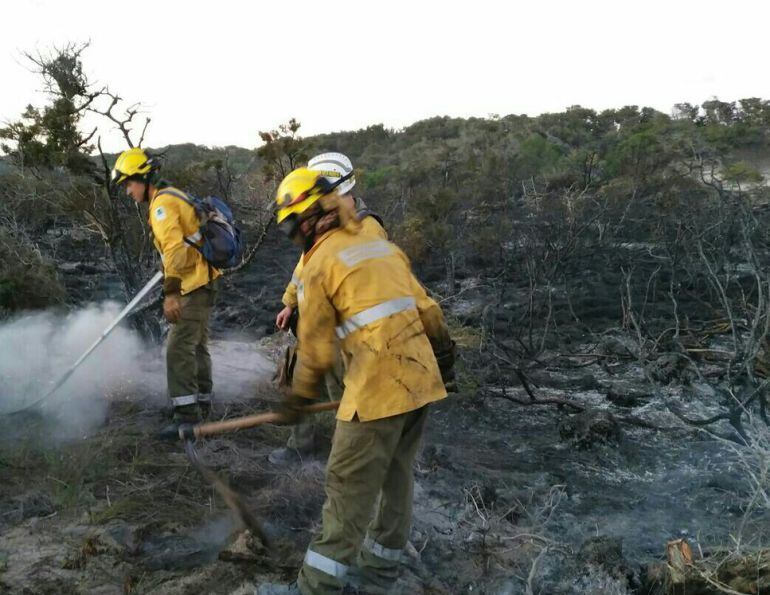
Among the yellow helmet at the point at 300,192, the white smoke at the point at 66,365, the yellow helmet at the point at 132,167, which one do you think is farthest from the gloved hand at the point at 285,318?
the white smoke at the point at 66,365

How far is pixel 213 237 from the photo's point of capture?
453cm

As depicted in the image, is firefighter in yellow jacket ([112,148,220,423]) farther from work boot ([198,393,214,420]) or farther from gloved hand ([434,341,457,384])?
gloved hand ([434,341,457,384])

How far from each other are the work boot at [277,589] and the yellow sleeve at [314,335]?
869mm

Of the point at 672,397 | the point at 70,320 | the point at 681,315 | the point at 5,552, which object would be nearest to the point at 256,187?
the point at 70,320

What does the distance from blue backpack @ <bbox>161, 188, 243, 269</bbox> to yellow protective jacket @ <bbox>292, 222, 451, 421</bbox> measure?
2016mm

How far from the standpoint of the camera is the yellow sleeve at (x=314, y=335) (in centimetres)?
260

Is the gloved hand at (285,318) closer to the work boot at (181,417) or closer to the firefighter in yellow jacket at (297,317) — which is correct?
the firefighter in yellow jacket at (297,317)

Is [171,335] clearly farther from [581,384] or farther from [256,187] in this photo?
[256,187]

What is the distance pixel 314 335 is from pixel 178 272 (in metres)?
2.13

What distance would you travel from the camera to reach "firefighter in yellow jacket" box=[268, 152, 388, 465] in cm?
338

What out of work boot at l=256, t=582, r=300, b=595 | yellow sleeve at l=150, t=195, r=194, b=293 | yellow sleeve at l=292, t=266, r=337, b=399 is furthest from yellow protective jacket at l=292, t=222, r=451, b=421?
yellow sleeve at l=150, t=195, r=194, b=293

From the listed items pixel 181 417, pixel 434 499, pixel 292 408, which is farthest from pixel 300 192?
pixel 181 417

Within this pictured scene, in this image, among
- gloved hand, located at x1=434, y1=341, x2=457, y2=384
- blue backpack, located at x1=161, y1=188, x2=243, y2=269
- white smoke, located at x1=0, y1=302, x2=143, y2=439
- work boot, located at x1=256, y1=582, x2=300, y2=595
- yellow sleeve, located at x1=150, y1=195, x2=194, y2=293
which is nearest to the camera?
work boot, located at x1=256, y1=582, x2=300, y2=595

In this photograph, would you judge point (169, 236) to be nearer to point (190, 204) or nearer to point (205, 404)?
point (190, 204)
